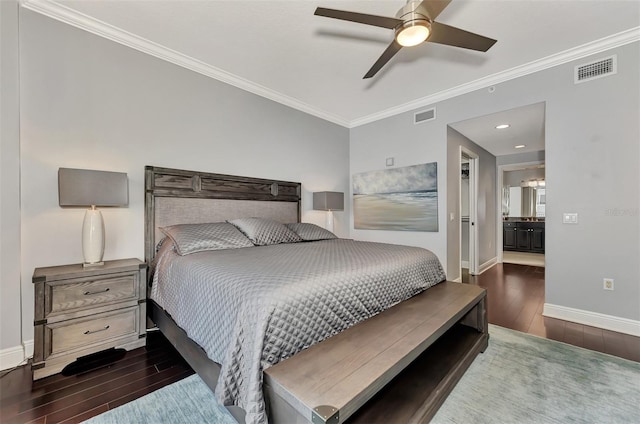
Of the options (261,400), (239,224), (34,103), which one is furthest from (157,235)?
(261,400)

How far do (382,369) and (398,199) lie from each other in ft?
11.1

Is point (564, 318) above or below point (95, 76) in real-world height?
below

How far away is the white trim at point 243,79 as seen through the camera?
222cm

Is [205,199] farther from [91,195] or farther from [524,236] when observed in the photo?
[524,236]

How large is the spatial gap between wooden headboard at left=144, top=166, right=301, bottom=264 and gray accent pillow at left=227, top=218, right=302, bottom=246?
1.17 feet

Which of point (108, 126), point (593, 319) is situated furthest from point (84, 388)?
point (593, 319)

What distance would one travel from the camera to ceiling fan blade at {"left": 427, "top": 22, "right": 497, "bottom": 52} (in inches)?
74.2

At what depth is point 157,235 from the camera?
2.66m

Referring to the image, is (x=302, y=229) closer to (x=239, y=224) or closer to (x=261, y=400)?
(x=239, y=224)

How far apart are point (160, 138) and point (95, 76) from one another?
2.25 ft

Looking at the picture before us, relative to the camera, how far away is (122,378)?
1.81 meters

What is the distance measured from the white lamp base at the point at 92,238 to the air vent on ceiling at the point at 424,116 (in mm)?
4025

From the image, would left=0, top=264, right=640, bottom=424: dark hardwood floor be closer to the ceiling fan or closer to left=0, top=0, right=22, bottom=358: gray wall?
left=0, top=0, right=22, bottom=358: gray wall

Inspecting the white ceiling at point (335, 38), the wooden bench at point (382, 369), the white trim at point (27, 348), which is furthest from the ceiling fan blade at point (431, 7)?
the white trim at point (27, 348)
